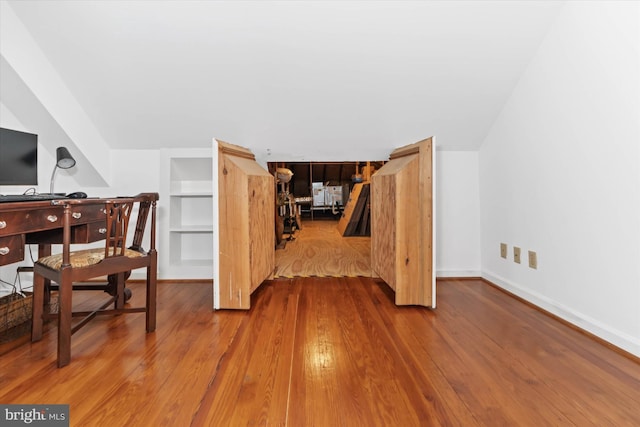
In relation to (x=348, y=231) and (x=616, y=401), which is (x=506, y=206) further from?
(x=348, y=231)

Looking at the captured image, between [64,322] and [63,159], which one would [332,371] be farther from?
[63,159]

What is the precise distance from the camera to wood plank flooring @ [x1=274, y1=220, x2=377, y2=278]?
Answer: 332cm

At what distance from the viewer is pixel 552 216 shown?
6.91 ft

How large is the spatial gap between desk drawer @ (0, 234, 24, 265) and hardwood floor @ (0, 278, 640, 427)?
531mm

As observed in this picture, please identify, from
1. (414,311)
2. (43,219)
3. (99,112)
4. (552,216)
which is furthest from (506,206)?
(99,112)

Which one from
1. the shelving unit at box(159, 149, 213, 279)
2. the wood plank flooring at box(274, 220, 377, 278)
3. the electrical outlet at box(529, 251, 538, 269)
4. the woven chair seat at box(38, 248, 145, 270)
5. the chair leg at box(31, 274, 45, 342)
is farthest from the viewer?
the wood plank flooring at box(274, 220, 377, 278)

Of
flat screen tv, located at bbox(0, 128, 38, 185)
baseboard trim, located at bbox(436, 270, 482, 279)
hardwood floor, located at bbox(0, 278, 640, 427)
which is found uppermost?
flat screen tv, located at bbox(0, 128, 38, 185)

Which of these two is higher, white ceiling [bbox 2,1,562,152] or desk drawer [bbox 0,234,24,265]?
white ceiling [bbox 2,1,562,152]

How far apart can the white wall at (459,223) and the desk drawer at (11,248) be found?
312cm

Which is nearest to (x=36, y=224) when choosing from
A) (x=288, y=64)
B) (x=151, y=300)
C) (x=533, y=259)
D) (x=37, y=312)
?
(x=37, y=312)

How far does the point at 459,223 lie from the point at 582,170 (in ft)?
4.47

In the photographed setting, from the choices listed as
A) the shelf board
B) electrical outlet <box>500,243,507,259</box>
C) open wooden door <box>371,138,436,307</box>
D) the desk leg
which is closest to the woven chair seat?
the desk leg

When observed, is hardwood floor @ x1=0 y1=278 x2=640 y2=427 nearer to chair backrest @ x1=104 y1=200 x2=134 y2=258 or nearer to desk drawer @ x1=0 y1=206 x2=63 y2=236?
chair backrest @ x1=104 y1=200 x2=134 y2=258

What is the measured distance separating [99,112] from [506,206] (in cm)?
362
